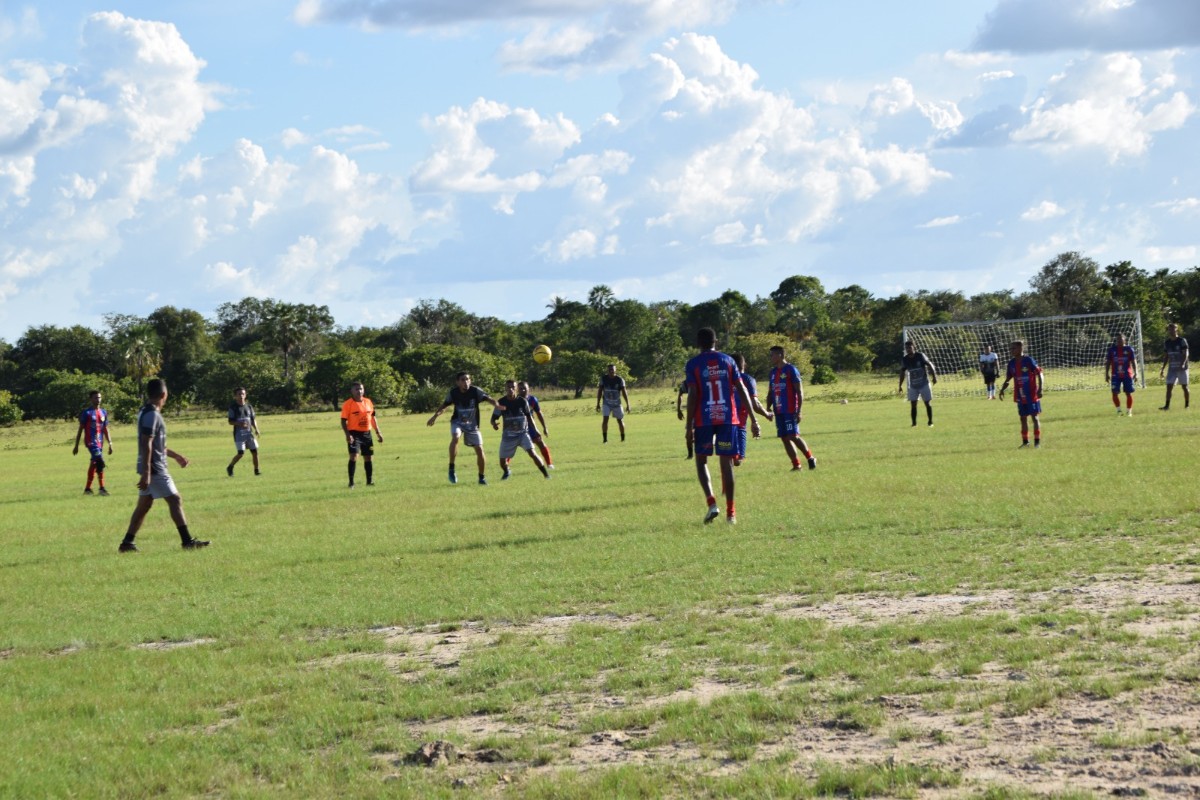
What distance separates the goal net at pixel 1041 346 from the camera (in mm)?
56125

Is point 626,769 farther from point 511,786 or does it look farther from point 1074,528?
point 1074,528

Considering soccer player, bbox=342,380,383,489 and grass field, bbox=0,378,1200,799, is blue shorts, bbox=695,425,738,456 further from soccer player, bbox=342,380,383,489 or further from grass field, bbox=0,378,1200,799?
soccer player, bbox=342,380,383,489

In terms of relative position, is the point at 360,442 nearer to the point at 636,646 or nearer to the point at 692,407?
the point at 692,407

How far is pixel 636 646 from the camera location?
25.5ft

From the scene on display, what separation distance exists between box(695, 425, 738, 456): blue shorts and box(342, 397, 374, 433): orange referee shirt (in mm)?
9749

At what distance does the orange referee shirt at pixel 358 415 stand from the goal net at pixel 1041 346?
34.7 m

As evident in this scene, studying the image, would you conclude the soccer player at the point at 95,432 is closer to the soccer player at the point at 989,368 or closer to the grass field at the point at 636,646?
the grass field at the point at 636,646

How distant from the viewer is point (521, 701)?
671 centimetres

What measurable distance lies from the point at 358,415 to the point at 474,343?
282 ft

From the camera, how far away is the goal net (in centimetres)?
5612

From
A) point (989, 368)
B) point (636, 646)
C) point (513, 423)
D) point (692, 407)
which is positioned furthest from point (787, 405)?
point (989, 368)

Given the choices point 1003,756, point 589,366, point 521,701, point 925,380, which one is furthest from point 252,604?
point 589,366

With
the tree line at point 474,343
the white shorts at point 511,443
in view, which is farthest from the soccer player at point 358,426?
the tree line at point 474,343

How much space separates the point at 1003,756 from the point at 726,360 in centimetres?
842
